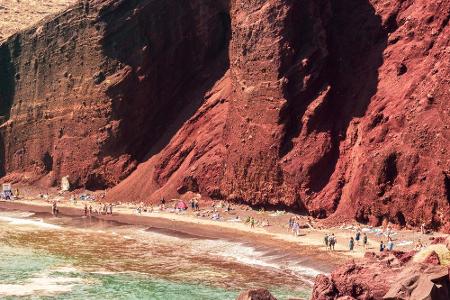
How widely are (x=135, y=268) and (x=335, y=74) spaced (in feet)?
96.9

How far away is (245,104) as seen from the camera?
2264 inches

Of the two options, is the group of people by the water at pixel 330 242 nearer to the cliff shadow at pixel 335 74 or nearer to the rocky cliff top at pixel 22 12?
the cliff shadow at pixel 335 74

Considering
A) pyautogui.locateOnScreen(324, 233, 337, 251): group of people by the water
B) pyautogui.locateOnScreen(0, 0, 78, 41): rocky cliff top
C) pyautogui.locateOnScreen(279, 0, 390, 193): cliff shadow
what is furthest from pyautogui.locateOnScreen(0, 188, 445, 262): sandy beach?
pyautogui.locateOnScreen(0, 0, 78, 41): rocky cliff top

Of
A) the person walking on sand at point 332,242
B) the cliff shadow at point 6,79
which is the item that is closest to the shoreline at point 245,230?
the person walking on sand at point 332,242

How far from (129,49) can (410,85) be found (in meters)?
41.7

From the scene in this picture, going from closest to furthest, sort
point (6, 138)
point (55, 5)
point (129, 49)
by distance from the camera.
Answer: point (129, 49)
point (6, 138)
point (55, 5)

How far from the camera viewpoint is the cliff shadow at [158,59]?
75.9 m

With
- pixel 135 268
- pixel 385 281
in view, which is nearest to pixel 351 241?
pixel 135 268

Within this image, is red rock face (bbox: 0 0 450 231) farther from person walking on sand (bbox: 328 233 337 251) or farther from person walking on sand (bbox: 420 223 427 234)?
person walking on sand (bbox: 328 233 337 251)

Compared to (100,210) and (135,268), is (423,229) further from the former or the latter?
(100,210)

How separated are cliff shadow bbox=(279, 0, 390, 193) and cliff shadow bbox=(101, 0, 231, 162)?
67.8ft

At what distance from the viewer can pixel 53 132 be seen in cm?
8338

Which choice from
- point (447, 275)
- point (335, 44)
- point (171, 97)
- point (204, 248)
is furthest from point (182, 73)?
point (447, 275)

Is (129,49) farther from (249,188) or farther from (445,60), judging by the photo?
(445,60)
